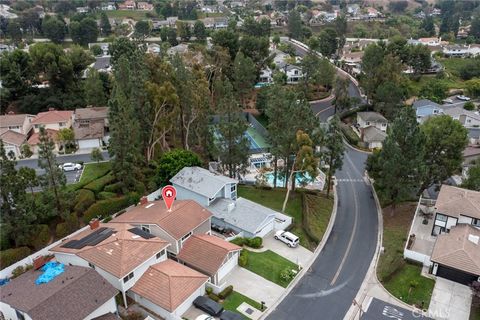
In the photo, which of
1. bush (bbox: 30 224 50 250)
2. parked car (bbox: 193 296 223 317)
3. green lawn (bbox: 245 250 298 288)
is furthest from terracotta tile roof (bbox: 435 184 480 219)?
bush (bbox: 30 224 50 250)

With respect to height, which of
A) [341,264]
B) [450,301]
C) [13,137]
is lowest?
[341,264]

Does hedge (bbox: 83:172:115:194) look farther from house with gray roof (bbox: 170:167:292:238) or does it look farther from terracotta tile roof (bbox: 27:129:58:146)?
terracotta tile roof (bbox: 27:129:58:146)

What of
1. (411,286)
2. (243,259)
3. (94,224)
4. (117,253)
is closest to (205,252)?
(243,259)

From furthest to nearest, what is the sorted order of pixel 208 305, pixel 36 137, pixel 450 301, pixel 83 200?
pixel 36 137
pixel 83 200
pixel 450 301
pixel 208 305

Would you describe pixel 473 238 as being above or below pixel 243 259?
above

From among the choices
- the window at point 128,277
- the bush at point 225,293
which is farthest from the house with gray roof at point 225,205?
the window at point 128,277

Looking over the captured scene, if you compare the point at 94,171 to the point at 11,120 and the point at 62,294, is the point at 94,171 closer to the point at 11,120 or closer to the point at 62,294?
the point at 11,120

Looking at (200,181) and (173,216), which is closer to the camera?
(173,216)
